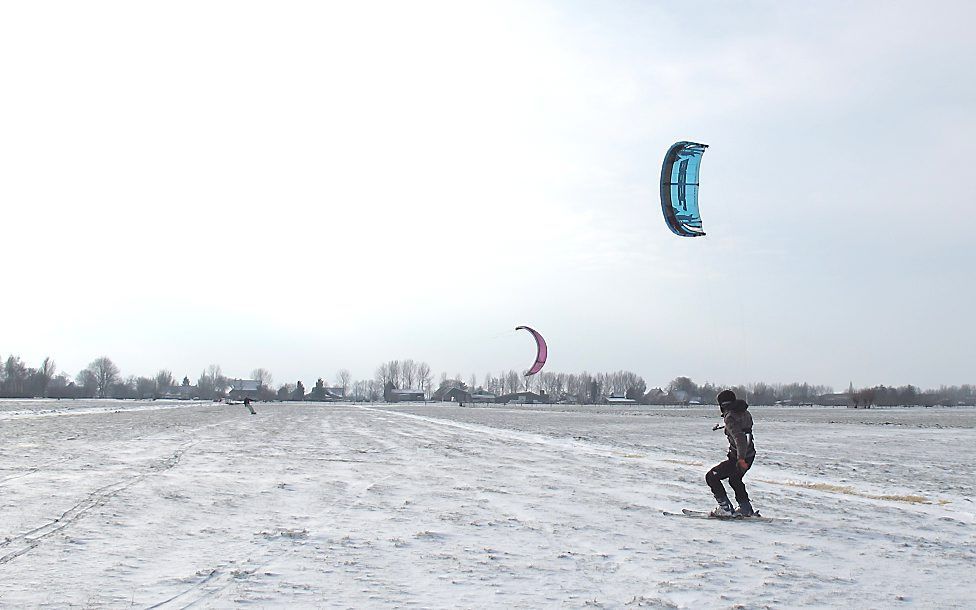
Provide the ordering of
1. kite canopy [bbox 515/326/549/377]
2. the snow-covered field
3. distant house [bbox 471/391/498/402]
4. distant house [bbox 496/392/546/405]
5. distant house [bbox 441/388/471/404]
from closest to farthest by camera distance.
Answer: the snow-covered field, kite canopy [bbox 515/326/549/377], distant house [bbox 441/388/471/404], distant house [bbox 471/391/498/402], distant house [bbox 496/392/546/405]

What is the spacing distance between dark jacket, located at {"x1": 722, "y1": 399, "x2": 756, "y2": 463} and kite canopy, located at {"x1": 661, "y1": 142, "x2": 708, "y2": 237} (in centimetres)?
1027

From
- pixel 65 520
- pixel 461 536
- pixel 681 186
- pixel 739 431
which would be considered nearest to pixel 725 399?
pixel 739 431

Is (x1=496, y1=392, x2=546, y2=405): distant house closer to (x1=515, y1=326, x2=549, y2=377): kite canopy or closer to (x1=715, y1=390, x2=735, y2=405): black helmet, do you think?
(x1=515, y1=326, x2=549, y2=377): kite canopy

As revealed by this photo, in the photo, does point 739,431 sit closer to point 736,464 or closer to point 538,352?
point 736,464

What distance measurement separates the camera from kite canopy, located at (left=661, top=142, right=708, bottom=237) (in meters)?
19.5

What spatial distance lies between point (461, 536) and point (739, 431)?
12.5 ft

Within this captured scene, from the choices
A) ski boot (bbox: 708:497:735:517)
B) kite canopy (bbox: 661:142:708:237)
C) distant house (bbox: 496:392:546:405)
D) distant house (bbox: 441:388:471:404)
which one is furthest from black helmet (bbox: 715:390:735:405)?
distant house (bbox: 496:392:546:405)

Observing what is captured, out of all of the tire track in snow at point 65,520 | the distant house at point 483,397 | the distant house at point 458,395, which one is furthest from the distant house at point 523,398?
the tire track in snow at point 65,520

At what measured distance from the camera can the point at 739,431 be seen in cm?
960

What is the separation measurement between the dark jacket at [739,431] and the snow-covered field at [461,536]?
89 cm

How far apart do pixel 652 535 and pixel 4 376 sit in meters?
226

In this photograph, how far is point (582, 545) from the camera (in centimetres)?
779

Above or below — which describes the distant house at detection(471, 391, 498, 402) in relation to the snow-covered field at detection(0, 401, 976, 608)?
above

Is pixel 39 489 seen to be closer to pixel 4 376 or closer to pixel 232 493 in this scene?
pixel 232 493
